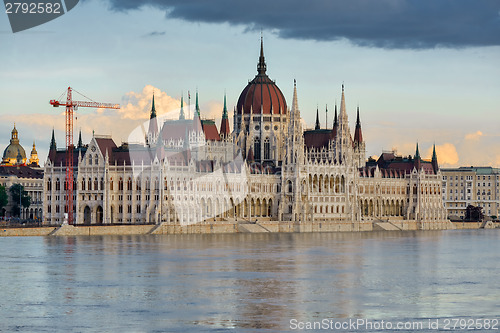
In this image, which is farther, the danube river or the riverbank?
the riverbank

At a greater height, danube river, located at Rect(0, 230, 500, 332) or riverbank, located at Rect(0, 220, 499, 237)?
riverbank, located at Rect(0, 220, 499, 237)

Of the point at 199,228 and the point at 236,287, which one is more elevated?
the point at 199,228

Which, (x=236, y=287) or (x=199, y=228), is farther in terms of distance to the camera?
(x=199, y=228)

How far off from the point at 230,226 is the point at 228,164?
1868 centimetres

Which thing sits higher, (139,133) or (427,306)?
(139,133)

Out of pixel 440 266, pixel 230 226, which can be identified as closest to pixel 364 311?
pixel 440 266

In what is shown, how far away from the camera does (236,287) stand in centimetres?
7806

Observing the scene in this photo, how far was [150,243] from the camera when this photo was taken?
436 ft

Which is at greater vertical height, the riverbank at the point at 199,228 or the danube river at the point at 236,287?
the riverbank at the point at 199,228

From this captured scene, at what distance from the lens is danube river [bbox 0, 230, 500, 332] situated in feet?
204

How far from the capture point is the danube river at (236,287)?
62.2 meters

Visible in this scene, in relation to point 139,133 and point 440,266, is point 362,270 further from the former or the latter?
point 139,133

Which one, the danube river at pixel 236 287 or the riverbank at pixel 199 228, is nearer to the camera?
the danube river at pixel 236 287

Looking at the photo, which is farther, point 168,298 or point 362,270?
point 362,270
